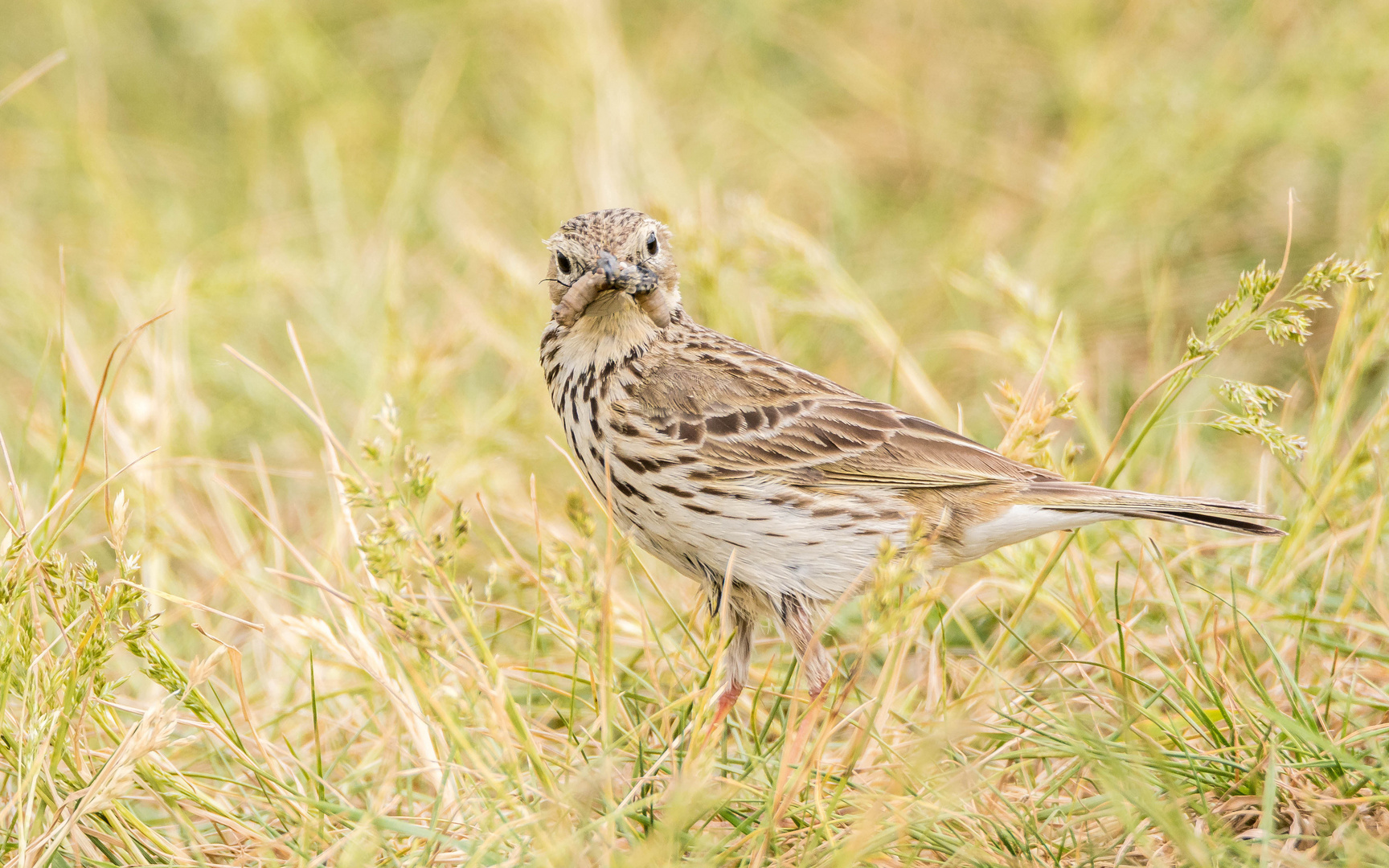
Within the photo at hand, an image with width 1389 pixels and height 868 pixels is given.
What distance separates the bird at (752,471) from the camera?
167 inches

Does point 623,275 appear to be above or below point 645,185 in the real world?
below

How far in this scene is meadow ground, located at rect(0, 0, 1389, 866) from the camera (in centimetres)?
341

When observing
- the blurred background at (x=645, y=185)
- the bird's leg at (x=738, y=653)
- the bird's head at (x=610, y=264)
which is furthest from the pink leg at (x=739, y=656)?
the blurred background at (x=645, y=185)

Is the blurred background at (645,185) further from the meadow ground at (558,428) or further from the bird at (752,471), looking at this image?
the bird at (752,471)

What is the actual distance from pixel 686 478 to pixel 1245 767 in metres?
1.81

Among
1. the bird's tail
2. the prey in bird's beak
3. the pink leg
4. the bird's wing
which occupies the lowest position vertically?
the pink leg

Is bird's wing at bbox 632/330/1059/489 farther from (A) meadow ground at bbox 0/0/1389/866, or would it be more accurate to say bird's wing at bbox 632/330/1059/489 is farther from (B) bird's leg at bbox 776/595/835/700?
(B) bird's leg at bbox 776/595/835/700

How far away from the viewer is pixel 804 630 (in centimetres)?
426

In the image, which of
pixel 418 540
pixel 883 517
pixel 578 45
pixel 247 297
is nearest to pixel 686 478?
pixel 883 517

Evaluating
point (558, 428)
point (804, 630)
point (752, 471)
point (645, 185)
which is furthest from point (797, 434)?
point (645, 185)

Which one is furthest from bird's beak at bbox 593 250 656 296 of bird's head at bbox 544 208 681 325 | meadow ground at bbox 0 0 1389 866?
meadow ground at bbox 0 0 1389 866

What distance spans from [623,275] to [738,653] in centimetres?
133

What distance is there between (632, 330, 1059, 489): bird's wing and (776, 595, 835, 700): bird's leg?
409 millimetres

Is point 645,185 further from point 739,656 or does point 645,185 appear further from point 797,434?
point 739,656
